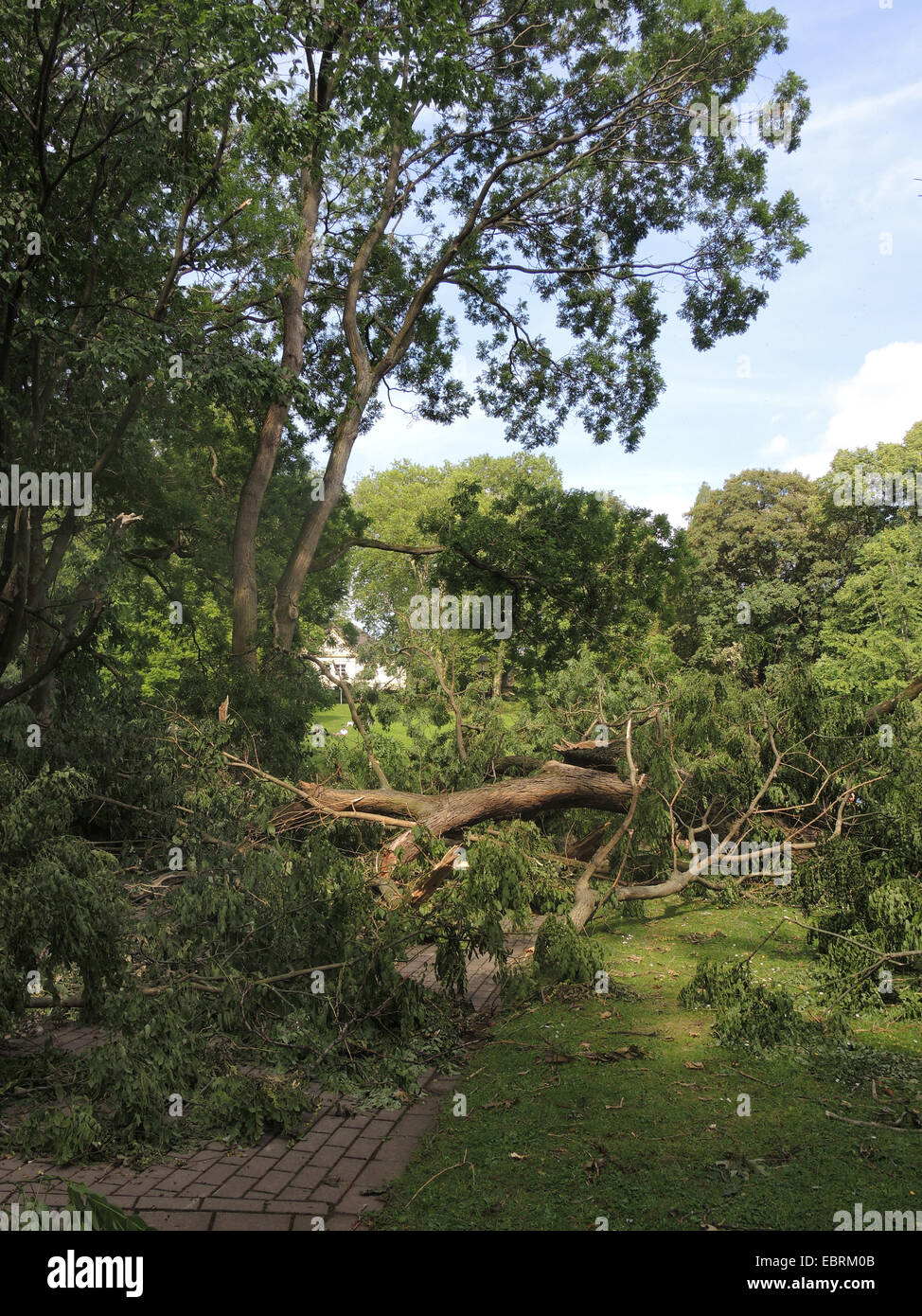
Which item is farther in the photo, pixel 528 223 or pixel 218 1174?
pixel 528 223

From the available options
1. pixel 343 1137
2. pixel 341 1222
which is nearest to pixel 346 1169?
pixel 343 1137

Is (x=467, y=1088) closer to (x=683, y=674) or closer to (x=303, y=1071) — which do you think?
(x=303, y=1071)

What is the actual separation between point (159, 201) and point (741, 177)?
8.77m

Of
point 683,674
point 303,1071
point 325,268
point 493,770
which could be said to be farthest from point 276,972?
point 325,268

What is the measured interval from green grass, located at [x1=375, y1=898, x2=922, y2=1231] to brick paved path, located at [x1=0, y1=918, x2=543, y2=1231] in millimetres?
201

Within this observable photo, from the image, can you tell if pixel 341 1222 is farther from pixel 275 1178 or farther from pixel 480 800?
pixel 480 800

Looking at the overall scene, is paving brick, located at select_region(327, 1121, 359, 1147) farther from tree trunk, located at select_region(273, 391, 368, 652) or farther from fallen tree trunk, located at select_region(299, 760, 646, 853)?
tree trunk, located at select_region(273, 391, 368, 652)

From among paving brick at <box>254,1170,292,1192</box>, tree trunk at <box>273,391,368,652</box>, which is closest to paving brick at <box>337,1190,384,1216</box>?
paving brick at <box>254,1170,292,1192</box>

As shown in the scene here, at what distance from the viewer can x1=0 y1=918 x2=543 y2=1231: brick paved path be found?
425 centimetres

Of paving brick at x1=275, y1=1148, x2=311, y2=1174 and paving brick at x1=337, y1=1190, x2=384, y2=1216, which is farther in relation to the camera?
paving brick at x1=275, y1=1148, x2=311, y2=1174

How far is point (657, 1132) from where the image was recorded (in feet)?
15.6

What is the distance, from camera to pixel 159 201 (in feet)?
33.5

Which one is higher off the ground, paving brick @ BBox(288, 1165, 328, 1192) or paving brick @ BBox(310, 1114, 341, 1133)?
paving brick @ BBox(288, 1165, 328, 1192)

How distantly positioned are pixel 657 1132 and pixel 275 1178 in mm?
1925
